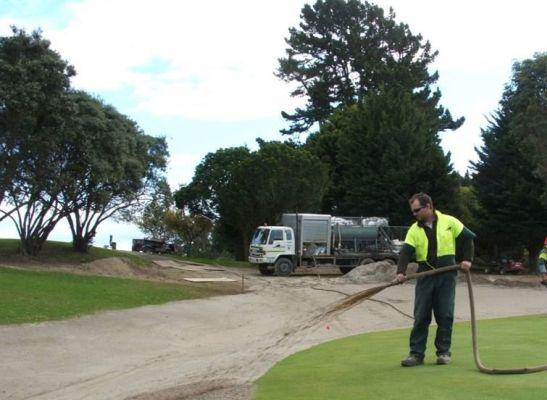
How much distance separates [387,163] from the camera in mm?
46562

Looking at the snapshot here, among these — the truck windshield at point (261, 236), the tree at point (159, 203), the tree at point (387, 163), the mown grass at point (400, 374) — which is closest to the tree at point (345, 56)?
the tree at point (387, 163)

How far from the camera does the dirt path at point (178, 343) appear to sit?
10.1 m

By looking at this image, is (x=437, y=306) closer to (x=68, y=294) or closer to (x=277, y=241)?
(x=68, y=294)

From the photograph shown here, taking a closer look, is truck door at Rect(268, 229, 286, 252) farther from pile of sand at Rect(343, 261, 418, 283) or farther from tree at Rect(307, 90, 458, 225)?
tree at Rect(307, 90, 458, 225)

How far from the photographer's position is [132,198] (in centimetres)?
3988

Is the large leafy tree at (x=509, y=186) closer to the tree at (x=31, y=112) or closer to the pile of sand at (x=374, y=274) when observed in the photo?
the pile of sand at (x=374, y=274)

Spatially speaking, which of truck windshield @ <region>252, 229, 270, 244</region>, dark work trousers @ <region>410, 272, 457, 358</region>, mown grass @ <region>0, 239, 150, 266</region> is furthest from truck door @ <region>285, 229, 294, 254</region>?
dark work trousers @ <region>410, 272, 457, 358</region>

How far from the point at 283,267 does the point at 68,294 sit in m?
16.8

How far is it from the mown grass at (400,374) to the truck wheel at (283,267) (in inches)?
931

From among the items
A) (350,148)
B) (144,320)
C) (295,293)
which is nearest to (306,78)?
(350,148)

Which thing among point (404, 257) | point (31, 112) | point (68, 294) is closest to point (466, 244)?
point (404, 257)

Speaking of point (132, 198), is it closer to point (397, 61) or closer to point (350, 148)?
point (350, 148)

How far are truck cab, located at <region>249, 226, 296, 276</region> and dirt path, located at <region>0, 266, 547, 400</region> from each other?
9.70 m

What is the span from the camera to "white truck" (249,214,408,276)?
3606 centimetres
